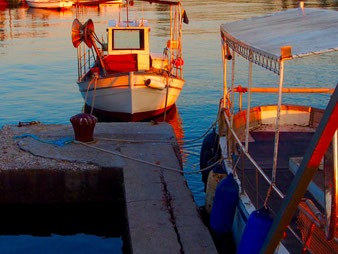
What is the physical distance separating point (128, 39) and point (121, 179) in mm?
9722

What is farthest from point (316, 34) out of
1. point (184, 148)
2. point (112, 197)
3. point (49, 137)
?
point (184, 148)

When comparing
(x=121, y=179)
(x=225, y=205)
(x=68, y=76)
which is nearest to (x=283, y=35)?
(x=225, y=205)

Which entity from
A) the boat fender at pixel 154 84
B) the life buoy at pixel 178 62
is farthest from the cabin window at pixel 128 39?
the boat fender at pixel 154 84

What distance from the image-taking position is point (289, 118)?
1090 cm

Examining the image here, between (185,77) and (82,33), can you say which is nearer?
(82,33)

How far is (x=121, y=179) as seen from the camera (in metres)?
8.92

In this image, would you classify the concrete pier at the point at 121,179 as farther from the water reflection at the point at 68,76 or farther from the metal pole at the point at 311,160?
the metal pole at the point at 311,160

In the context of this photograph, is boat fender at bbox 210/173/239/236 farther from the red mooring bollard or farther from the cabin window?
the cabin window

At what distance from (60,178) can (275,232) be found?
5423mm

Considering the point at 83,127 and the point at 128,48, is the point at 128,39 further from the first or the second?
the point at 83,127

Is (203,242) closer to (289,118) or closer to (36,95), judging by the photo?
(289,118)

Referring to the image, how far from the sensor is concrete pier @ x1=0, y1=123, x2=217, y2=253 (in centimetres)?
665

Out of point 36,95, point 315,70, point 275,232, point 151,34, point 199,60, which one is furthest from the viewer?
point 151,34

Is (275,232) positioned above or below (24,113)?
above
